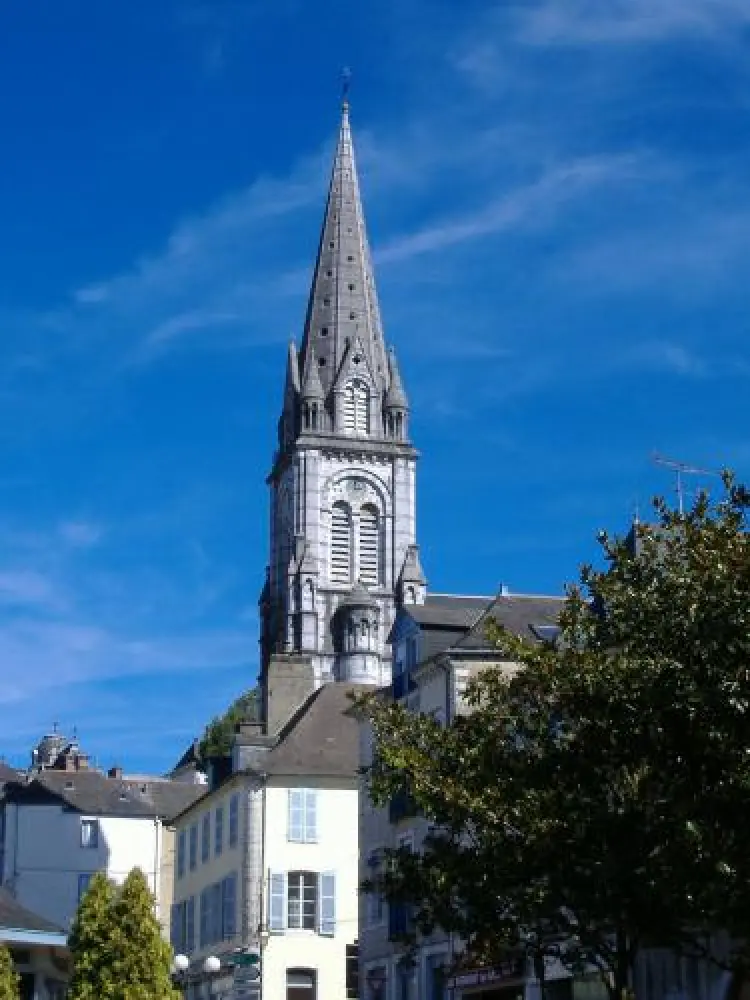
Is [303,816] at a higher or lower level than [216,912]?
higher

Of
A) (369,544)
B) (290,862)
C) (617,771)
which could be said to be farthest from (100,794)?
(369,544)

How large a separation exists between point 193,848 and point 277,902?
27.8 ft

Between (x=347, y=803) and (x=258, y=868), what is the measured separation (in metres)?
3.22

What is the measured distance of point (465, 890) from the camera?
25.6 metres

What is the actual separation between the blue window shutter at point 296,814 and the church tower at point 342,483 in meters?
62.8

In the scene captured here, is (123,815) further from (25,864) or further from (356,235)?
(356,235)

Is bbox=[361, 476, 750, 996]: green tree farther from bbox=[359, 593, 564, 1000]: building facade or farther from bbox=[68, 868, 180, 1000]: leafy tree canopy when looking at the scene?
bbox=[359, 593, 564, 1000]: building facade

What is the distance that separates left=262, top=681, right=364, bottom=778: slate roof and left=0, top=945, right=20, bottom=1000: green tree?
2100 cm

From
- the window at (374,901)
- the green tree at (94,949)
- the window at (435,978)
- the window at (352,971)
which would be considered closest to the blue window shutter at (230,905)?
the window at (352,971)

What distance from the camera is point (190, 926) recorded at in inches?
2263

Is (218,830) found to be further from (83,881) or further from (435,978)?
(435,978)

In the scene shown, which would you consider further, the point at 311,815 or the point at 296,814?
the point at 311,815

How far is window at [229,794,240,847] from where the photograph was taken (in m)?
52.4

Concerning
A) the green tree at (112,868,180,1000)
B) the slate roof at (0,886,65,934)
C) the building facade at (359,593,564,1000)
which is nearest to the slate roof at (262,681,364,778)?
the building facade at (359,593,564,1000)
